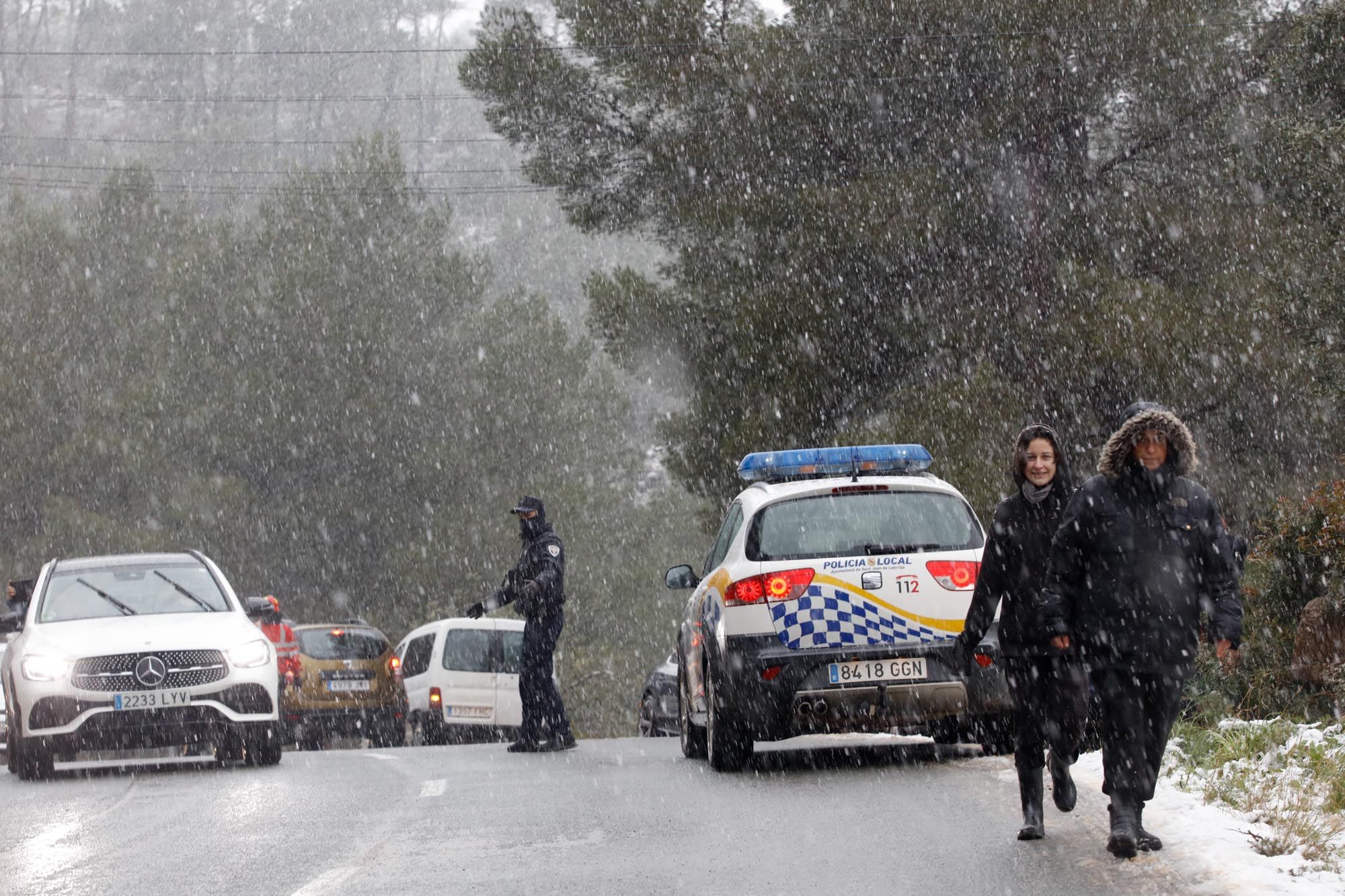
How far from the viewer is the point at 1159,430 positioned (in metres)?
6.95

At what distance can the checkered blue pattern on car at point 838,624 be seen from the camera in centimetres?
1023

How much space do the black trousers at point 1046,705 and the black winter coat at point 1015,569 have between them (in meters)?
0.08

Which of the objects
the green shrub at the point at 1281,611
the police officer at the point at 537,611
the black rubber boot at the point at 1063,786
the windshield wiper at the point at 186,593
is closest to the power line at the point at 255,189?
the windshield wiper at the point at 186,593

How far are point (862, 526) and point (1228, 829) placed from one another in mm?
3563

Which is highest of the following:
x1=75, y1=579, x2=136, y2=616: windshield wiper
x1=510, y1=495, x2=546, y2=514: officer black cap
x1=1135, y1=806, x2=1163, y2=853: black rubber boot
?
x1=510, y1=495, x2=546, y2=514: officer black cap

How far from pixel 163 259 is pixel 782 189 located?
86.7 feet

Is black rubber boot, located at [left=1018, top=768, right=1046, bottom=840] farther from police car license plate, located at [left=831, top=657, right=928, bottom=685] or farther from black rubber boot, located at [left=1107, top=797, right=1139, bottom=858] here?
police car license plate, located at [left=831, top=657, right=928, bottom=685]

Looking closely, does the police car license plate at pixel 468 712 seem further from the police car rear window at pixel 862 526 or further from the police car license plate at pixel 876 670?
the police car license plate at pixel 876 670

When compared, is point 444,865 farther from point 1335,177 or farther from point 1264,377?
point 1264,377

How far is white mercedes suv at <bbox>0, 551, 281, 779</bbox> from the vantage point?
12758mm

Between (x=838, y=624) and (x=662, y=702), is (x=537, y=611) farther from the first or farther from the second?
(x=662, y=702)

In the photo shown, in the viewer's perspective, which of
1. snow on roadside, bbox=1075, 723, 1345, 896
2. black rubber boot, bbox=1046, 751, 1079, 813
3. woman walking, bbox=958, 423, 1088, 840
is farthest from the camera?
black rubber boot, bbox=1046, 751, 1079, 813

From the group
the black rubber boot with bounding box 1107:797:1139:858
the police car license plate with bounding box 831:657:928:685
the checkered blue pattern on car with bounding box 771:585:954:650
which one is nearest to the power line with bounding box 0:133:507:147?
the checkered blue pattern on car with bounding box 771:585:954:650

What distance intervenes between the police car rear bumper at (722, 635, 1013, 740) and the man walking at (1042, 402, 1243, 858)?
10.1 feet
